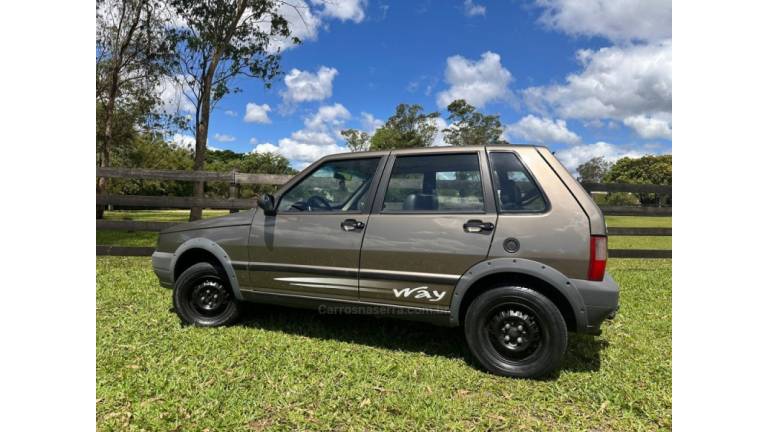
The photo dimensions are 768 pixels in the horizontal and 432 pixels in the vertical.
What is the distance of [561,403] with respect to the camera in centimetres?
257

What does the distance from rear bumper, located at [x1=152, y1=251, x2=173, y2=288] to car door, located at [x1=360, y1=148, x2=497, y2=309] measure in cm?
208

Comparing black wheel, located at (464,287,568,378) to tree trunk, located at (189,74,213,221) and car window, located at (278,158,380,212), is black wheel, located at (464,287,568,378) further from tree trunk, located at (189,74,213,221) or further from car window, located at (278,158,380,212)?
tree trunk, located at (189,74,213,221)

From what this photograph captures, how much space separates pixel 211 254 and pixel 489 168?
2766 mm

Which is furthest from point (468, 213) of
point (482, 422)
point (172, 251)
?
point (172, 251)

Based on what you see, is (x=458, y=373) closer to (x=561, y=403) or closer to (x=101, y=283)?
(x=561, y=403)

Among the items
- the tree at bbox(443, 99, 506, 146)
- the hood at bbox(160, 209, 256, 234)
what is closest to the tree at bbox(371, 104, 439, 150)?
the tree at bbox(443, 99, 506, 146)

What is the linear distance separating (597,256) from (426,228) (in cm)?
122

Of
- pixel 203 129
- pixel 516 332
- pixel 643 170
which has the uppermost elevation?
pixel 643 170

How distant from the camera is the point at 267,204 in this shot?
3471mm

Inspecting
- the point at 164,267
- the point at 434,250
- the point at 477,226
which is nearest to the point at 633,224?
the point at 477,226

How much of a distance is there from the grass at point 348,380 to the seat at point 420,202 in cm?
125

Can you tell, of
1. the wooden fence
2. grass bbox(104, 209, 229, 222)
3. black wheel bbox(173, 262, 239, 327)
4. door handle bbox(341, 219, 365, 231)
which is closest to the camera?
door handle bbox(341, 219, 365, 231)

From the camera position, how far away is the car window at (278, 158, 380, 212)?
350 cm

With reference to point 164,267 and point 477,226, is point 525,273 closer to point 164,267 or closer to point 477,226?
point 477,226
